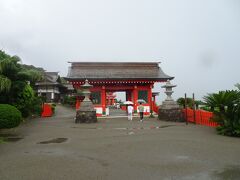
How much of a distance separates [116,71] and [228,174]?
2326cm

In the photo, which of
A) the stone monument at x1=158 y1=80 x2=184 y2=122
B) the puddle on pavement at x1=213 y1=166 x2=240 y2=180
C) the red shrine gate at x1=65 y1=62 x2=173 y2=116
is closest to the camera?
the puddle on pavement at x1=213 y1=166 x2=240 y2=180

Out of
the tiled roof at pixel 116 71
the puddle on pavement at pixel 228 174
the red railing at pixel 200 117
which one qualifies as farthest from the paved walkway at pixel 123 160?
the tiled roof at pixel 116 71

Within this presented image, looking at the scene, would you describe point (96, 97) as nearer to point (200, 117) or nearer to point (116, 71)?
point (116, 71)

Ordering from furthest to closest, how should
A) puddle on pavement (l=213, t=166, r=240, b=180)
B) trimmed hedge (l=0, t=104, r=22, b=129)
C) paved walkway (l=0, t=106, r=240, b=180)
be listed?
1. trimmed hedge (l=0, t=104, r=22, b=129)
2. paved walkway (l=0, t=106, r=240, b=180)
3. puddle on pavement (l=213, t=166, r=240, b=180)

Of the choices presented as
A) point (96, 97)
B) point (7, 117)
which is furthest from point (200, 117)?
point (96, 97)

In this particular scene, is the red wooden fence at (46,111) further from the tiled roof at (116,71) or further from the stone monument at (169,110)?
the stone monument at (169,110)

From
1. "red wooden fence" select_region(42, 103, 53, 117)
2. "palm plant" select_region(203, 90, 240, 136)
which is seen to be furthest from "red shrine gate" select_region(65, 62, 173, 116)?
"palm plant" select_region(203, 90, 240, 136)

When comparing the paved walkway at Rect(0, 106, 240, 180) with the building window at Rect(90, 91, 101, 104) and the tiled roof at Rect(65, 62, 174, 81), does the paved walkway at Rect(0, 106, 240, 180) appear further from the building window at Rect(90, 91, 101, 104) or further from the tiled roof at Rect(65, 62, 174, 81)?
the tiled roof at Rect(65, 62, 174, 81)

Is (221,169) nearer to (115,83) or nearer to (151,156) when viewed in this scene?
(151,156)

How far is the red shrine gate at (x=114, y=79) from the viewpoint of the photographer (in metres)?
25.5

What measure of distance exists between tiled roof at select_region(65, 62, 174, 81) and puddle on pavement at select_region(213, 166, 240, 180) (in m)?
20.2

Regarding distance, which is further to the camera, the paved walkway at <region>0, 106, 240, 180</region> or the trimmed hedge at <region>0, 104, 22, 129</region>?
the trimmed hedge at <region>0, 104, 22, 129</region>

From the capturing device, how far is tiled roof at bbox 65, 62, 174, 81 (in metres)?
26.0

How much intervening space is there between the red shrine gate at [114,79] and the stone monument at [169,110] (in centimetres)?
569
